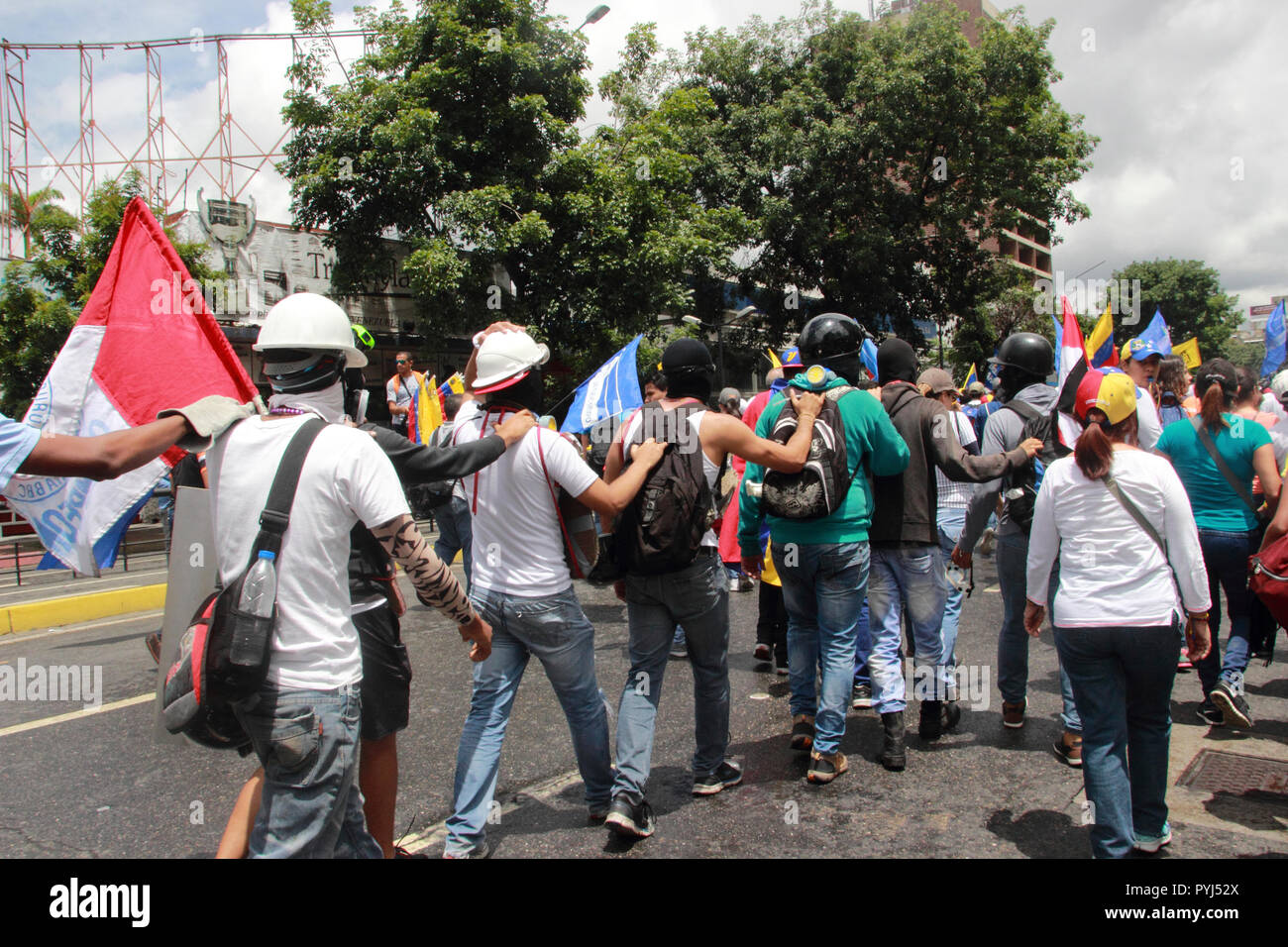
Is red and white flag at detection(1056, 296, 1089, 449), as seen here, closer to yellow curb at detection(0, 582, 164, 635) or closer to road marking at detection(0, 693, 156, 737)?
road marking at detection(0, 693, 156, 737)

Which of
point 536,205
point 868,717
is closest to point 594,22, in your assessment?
point 536,205

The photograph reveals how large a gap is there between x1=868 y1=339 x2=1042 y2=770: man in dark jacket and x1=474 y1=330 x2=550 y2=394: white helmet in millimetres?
1894

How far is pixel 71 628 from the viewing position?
8.25m

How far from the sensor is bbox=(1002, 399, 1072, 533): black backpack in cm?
416

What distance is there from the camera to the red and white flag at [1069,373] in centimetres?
399

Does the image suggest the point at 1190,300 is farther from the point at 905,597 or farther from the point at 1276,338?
the point at 905,597

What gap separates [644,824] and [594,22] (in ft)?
56.2

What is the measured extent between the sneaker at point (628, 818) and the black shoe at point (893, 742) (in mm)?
1257

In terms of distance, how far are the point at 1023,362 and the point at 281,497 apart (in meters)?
3.64

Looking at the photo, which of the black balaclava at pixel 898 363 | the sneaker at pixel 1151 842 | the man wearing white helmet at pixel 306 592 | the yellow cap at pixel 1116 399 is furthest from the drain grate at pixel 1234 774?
the man wearing white helmet at pixel 306 592

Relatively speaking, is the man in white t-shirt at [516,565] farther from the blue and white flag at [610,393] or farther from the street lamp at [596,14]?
the street lamp at [596,14]

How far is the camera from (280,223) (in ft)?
69.6

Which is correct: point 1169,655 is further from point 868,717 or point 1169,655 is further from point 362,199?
point 362,199

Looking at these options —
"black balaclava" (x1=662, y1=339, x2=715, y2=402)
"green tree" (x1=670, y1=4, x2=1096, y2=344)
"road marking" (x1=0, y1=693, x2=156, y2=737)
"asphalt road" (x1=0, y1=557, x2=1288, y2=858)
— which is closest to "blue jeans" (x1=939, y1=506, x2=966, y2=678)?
"asphalt road" (x1=0, y1=557, x2=1288, y2=858)
